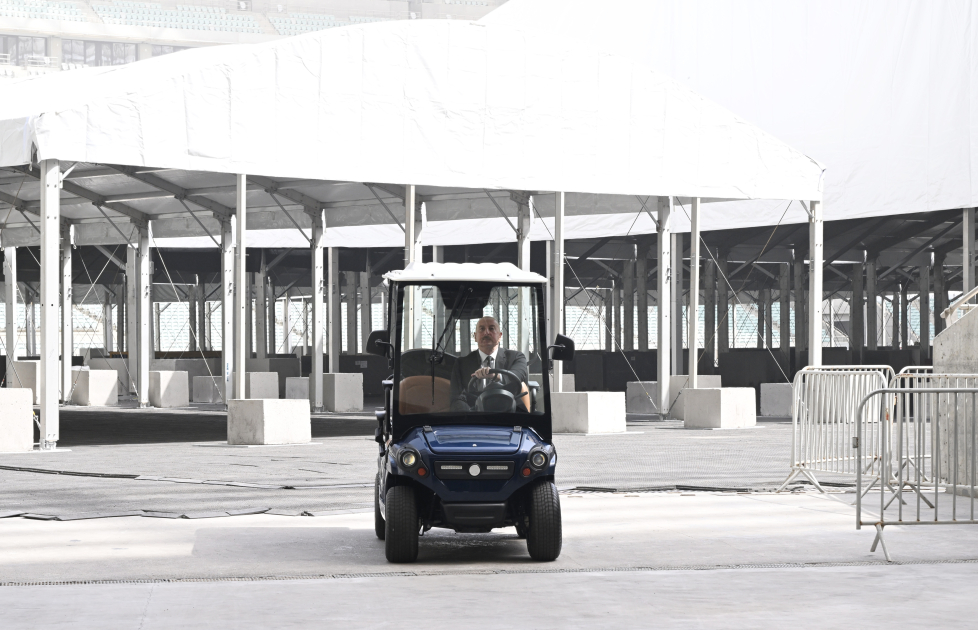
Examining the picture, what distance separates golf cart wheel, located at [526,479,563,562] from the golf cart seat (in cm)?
104

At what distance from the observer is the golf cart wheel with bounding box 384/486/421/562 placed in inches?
388

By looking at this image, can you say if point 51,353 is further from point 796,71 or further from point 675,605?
point 796,71

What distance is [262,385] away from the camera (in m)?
36.9

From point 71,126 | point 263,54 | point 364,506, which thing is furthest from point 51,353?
point 364,506

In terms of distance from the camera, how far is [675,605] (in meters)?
8.27

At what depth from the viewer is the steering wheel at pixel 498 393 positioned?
1038 cm

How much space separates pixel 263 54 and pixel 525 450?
15241 millimetres

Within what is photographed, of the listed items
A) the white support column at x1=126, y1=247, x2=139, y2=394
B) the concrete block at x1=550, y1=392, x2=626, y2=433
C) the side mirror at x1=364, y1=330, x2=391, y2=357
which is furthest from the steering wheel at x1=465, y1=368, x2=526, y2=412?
the white support column at x1=126, y1=247, x2=139, y2=394

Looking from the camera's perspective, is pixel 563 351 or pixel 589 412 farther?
pixel 589 412

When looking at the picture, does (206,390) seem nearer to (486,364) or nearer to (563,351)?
(486,364)

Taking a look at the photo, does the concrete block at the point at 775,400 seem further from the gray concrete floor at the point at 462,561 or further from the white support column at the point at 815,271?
the gray concrete floor at the point at 462,561

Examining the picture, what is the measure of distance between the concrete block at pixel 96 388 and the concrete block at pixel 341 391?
26.6ft

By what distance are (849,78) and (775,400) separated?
1190 centimetres

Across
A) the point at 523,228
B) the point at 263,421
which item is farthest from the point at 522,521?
the point at 523,228
